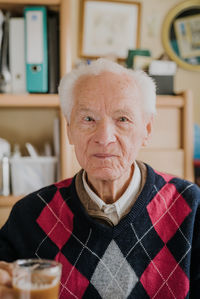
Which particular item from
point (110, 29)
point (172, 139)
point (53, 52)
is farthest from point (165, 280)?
point (110, 29)

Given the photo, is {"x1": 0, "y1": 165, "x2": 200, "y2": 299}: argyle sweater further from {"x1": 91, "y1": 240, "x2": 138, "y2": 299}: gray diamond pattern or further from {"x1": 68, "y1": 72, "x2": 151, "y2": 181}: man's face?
{"x1": 68, "y1": 72, "x2": 151, "y2": 181}: man's face

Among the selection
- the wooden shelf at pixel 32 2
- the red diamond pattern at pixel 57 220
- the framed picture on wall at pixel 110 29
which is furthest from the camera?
the framed picture on wall at pixel 110 29

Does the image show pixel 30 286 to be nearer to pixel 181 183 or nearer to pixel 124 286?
pixel 124 286

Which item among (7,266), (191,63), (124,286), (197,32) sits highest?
(197,32)

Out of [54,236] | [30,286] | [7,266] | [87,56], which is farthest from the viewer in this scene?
[87,56]

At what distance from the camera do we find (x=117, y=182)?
4.07 ft

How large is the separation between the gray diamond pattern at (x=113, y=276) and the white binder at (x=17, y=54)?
44.3 inches

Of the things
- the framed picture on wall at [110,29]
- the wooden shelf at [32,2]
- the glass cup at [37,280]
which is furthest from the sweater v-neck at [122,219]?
the framed picture on wall at [110,29]

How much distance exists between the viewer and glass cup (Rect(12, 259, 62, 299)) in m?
0.68

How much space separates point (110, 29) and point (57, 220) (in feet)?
5.20

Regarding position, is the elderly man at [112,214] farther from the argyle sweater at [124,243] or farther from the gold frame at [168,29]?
the gold frame at [168,29]

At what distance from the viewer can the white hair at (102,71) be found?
122 cm

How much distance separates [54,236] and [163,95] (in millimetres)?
1112

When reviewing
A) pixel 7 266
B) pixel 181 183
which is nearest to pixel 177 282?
pixel 181 183
